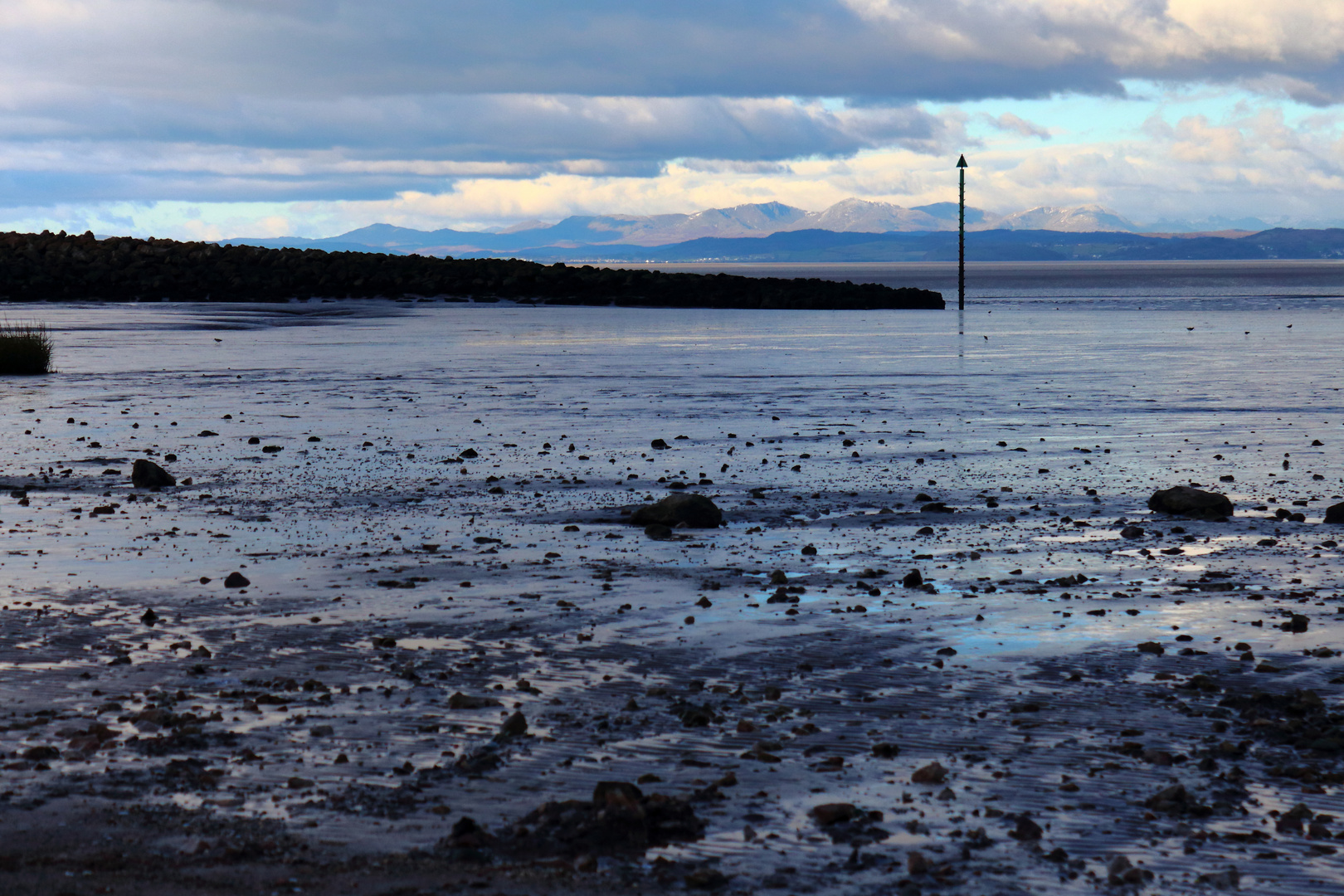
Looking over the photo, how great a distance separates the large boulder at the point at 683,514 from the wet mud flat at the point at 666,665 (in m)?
0.24

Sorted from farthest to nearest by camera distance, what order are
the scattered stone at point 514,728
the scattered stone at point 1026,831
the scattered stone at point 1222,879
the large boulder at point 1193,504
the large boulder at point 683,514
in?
1. the large boulder at point 1193,504
2. the large boulder at point 683,514
3. the scattered stone at point 514,728
4. the scattered stone at point 1026,831
5. the scattered stone at point 1222,879

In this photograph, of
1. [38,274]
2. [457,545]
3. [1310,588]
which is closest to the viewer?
[1310,588]

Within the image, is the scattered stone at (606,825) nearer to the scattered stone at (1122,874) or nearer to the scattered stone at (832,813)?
the scattered stone at (832,813)

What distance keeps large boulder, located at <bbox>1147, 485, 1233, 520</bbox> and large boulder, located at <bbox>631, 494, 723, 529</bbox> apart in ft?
14.6

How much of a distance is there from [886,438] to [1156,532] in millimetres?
7773

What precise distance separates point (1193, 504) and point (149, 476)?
11.0 metres

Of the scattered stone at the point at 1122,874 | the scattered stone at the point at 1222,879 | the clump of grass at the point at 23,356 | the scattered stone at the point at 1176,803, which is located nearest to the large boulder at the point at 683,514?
the scattered stone at the point at 1176,803

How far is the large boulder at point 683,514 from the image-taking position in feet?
42.2

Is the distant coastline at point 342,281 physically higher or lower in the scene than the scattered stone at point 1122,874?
higher

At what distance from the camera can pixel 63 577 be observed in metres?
10.5

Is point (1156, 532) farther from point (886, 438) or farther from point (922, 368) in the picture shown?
point (922, 368)

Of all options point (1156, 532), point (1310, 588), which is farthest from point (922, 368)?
point (1310, 588)

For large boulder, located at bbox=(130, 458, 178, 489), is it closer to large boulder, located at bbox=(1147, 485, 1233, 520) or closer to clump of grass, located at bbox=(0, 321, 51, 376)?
large boulder, located at bbox=(1147, 485, 1233, 520)

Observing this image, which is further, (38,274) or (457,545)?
(38,274)
